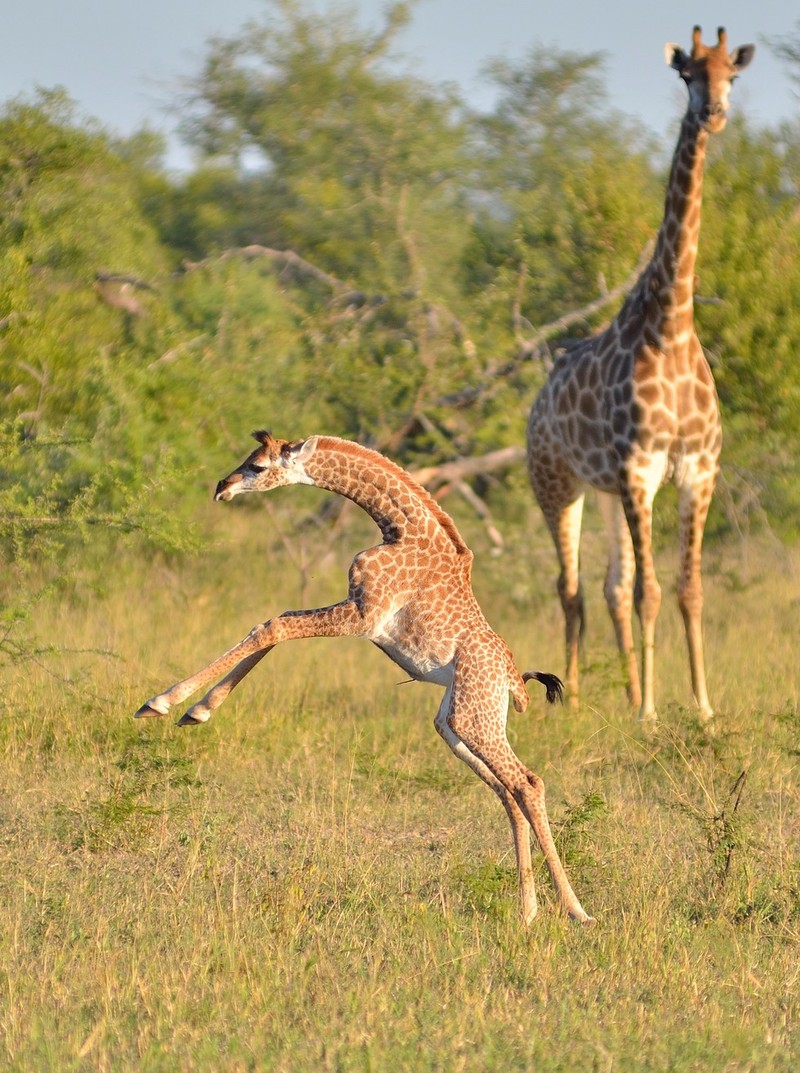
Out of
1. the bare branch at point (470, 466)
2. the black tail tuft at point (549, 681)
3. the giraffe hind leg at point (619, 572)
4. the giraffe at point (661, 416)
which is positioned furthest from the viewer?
the bare branch at point (470, 466)

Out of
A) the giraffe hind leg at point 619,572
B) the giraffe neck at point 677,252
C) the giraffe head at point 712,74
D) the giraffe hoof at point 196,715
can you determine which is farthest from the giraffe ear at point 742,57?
the giraffe hoof at point 196,715

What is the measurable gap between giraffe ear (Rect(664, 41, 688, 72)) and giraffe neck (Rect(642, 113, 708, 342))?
35 centimetres

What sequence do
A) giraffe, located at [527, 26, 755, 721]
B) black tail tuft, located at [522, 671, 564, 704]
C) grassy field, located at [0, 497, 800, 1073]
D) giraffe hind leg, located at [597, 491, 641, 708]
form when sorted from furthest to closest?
giraffe hind leg, located at [597, 491, 641, 708]
giraffe, located at [527, 26, 755, 721]
black tail tuft, located at [522, 671, 564, 704]
grassy field, located at [0, 497, 800, 1073]

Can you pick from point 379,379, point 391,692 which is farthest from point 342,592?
point 391,692

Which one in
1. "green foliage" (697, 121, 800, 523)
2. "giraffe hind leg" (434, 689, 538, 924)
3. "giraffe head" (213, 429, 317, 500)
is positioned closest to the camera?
"giraffe hind leg" (434, 689, 538, 924)

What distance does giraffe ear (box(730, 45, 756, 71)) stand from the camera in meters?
7.99

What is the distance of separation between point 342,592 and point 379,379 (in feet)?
5.89

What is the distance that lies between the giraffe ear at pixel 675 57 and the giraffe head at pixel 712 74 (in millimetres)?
11

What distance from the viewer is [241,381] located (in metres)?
12.0

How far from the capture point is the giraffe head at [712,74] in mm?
7859

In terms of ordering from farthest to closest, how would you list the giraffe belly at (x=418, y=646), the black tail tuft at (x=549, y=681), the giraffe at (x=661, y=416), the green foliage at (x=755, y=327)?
the green foliage at (x=755, y=327)
the giraffe at (x=661, y=416)
the black tail tuft at (x=549, y=681)
the giraffe belly at (x=418, y=646)

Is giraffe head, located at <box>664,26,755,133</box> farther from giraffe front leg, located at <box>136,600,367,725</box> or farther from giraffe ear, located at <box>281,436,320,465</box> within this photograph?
giraffe front leg, located at <box>136,600,367,725</box>

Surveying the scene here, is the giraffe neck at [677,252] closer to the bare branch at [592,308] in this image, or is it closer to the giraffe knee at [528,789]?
the bare branch at [592,308]

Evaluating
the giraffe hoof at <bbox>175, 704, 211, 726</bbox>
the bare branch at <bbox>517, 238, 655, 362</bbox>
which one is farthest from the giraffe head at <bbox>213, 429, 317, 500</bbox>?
the bare branch at <bbox>517, 238, 655, 362</bbox>
